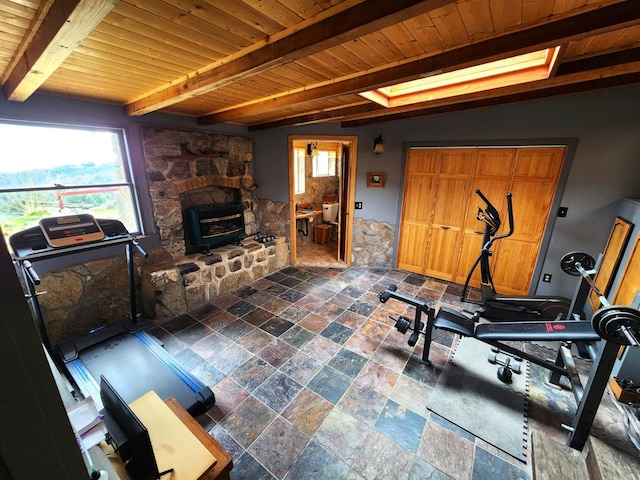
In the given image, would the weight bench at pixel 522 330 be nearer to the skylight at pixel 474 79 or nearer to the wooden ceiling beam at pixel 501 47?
the wooden ceiling beam at pixel 501 47

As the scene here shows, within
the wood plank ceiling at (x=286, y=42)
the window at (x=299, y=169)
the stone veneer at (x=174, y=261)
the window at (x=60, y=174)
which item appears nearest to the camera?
the wood plank ceiling at (x=286, y=42)

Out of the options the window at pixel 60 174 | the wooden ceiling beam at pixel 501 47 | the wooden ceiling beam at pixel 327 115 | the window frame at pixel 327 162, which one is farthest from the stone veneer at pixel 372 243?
the window at pixel 60 174

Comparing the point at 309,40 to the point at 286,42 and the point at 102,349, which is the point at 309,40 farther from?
the point at 102,349

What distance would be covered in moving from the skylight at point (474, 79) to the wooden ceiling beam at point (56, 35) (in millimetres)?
2098

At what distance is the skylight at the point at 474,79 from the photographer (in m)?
2.29

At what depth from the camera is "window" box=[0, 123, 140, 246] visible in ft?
7.68

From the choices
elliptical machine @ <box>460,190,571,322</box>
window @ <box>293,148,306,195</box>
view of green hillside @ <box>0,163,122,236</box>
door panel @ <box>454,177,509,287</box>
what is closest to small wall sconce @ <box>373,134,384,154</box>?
door panel @ <box>454,177,509,287</box>

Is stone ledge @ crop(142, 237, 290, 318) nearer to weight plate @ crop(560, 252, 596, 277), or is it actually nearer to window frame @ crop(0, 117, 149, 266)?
window frame @ crop(0, 117, 149, 266)

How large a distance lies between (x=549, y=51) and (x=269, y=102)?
8.23 feet

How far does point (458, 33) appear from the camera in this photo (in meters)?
1.56

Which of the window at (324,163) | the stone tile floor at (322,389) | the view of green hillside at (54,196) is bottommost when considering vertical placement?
the stone tile floor at (322,389)

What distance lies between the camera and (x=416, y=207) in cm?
424

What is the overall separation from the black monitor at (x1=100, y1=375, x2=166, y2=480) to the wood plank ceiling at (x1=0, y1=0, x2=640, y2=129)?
1.59 metres

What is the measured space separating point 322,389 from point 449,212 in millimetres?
3117
